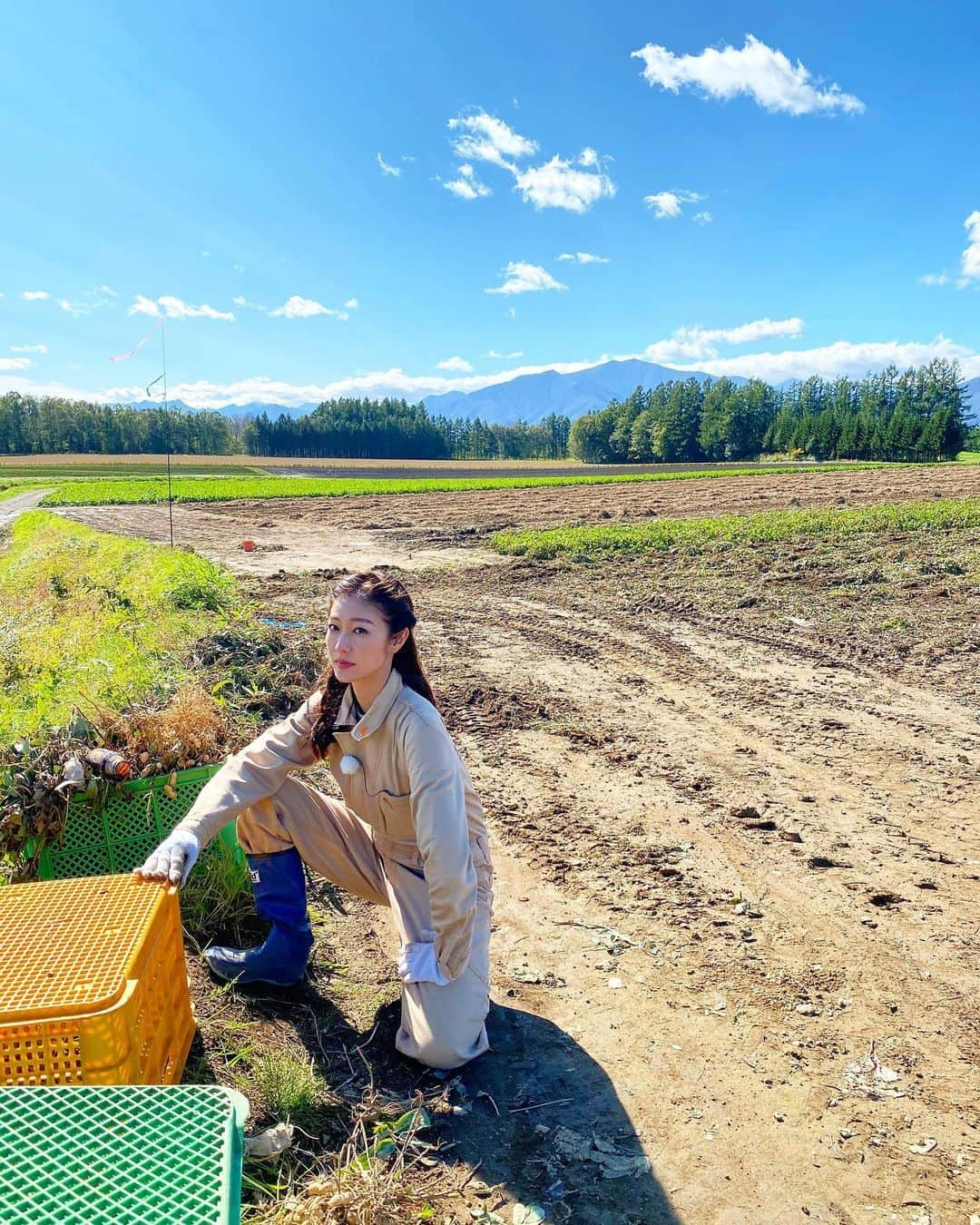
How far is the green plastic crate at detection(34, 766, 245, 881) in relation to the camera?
329 centimetres

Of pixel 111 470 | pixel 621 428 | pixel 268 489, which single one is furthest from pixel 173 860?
pixel 621 428

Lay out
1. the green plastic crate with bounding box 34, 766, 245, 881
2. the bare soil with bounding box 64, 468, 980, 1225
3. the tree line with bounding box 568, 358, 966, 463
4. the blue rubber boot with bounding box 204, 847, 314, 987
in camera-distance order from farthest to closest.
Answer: the tree line with bounding box 568, 358, 966, 463, the green plastic crate with bounding box 34, 766, 245, 881, the blue rubber boot with bounding box 204, 847, 314, 987, the bare soil with bounding box 64, 468, 980, 1225

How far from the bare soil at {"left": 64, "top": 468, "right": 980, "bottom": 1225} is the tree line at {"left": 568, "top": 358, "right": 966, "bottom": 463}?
7149cm

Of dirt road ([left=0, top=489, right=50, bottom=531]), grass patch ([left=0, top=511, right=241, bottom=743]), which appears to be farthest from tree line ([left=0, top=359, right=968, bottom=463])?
grass patch ([left=0, top=511, right=241, bottom=743])

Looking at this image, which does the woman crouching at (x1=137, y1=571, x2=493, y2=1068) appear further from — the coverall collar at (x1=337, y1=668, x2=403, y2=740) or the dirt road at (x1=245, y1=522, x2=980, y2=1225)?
the dirt road at (x1=245, y1=522, x2=980, y2=1225)

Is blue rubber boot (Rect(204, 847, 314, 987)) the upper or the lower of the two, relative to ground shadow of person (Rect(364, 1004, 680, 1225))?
upper

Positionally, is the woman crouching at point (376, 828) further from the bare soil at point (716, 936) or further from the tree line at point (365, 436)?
the tree line at point (365, 436)

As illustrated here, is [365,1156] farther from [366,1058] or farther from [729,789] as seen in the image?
[729,789]

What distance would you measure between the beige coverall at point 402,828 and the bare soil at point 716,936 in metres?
0.26

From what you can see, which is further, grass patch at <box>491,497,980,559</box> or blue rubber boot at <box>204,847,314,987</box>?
grass patch at <box>491,497,980,559</box>

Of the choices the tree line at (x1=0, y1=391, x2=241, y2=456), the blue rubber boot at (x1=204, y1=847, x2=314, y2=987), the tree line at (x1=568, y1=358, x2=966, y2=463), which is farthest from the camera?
the tree line at (x1=0, y1=391, x2=241, y2=456)

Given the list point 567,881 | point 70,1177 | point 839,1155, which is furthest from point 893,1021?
point 70,1177

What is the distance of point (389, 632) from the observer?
113 inches

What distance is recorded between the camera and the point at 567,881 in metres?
3.96
